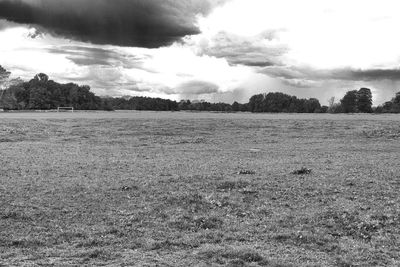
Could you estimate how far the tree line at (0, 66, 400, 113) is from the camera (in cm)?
14888

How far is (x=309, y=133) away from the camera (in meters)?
55.1

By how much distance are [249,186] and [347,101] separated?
146342 millimetres

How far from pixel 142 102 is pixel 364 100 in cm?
8509

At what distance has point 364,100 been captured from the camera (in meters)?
153

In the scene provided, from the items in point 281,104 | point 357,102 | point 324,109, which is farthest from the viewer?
point 281,104

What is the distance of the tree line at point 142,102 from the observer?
488ft

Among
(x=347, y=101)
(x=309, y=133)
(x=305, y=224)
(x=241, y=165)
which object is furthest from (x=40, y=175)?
→ (x=347, y=101)

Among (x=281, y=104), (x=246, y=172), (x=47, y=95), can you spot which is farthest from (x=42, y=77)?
(x=246, y=172)

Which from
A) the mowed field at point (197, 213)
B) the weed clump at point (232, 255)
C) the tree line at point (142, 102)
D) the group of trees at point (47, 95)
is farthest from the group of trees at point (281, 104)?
the weed clump at point (232, 255)

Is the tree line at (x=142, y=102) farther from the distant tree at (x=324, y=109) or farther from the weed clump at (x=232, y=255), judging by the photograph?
the weed clump at (x=232, y=255)

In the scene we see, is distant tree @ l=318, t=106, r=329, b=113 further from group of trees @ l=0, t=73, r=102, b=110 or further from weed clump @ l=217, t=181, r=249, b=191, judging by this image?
weed clump @ l=217, t=181, r=249, b=191

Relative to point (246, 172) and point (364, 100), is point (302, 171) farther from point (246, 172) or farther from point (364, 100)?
point (364, 100)

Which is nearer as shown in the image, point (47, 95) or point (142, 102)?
point (47, 95)

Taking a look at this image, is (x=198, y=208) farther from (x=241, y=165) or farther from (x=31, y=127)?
(x=31, y=127)
